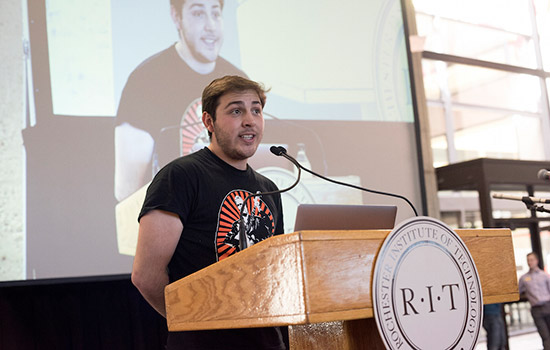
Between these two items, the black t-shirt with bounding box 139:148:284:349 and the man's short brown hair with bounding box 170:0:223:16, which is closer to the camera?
the black t-shirt with bounding box 139:148:284:349

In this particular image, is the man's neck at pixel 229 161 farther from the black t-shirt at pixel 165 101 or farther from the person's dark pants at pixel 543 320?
the person's dark pants at pixel 543 320

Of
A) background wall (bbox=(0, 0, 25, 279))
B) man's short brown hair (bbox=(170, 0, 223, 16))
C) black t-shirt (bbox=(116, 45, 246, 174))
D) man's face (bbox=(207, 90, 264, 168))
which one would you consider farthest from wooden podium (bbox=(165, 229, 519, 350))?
man's short brown hair (bbox=(170, 0, 223, 16))

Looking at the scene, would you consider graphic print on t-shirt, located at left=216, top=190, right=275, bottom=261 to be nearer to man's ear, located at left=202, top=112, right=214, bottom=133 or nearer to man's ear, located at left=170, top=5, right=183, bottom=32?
man's ear, located at left=202, top=112, right=214, bottom=133

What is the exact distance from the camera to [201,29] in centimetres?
429

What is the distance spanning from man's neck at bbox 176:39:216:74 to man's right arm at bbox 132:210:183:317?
2.87 m

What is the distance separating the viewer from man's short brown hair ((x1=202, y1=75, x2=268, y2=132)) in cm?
175

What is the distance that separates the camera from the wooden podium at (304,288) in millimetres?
962

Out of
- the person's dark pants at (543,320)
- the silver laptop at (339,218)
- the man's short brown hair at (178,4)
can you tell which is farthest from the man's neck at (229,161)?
the person's dark pants at (543,320)

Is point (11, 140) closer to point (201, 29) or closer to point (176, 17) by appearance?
point (176, 17)

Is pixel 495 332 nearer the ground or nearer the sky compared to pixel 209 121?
nearer the ground

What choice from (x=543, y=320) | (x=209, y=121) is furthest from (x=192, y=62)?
(x=543, y=320)

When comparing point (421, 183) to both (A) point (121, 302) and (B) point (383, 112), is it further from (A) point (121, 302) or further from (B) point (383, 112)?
(A) point (121, 302)

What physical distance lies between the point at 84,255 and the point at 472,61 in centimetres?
519

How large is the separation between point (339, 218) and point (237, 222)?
369 millimetres
